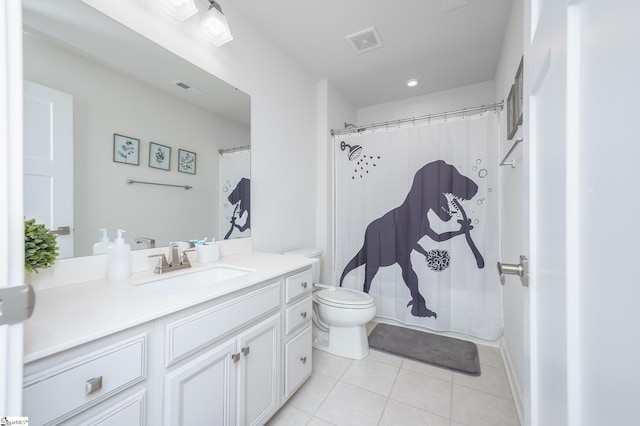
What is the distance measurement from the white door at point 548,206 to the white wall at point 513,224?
42.5 inches

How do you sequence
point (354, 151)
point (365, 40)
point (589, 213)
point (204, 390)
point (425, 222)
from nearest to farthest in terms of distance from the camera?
point (589, 213)
point (204, 390)
point (365, 40)
point (425, 222)
point (354, 151)

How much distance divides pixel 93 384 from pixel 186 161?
112cm

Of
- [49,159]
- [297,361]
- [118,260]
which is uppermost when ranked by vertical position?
[49,159]

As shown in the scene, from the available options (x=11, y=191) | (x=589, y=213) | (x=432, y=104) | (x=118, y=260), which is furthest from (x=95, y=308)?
(x=432, y=104)

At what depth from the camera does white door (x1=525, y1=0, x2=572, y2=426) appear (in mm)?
403

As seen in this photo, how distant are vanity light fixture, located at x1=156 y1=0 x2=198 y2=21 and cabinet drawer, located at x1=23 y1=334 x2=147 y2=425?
150 centimetres

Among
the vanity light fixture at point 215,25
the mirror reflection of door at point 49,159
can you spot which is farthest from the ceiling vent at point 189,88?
the mirror reflection of door at point 49,159

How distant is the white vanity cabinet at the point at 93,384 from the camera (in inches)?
23.2

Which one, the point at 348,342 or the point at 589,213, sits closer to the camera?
the point at 589,213

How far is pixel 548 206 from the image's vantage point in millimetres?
487

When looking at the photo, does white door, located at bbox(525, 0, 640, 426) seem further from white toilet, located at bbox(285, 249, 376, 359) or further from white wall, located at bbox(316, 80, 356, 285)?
white wall, located at bbox(316, 80, 356, 285)

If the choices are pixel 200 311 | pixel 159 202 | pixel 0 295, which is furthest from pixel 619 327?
pixel 159 202

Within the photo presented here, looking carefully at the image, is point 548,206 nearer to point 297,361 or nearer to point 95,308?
point 95,308

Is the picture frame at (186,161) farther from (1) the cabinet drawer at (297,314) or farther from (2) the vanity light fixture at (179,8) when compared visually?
(1) the cabinet drawer at (297,314)
